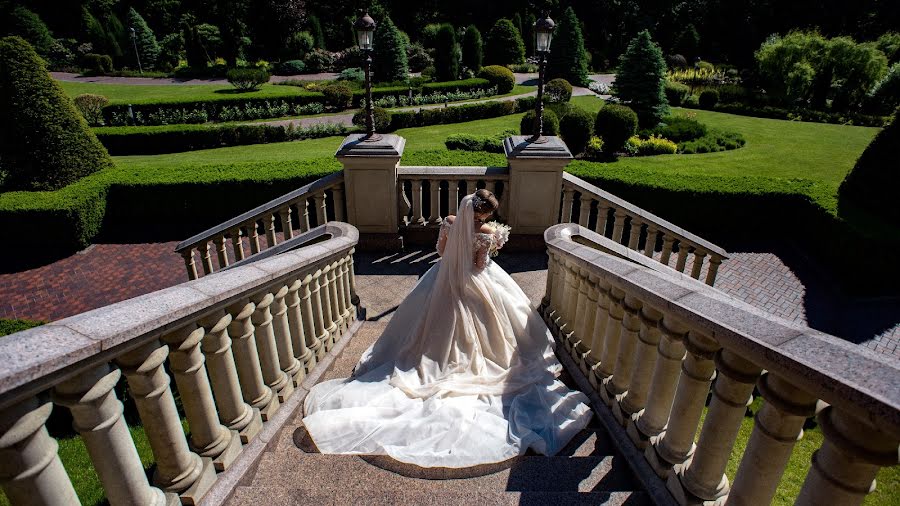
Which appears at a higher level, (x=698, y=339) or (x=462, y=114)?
(x=698, y=339)

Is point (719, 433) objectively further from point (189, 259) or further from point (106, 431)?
point (189, 259)

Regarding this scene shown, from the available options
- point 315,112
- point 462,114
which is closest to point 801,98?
point 462,114

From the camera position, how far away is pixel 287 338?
4.09 metres

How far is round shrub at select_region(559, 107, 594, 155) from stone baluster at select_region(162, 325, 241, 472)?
15.4m

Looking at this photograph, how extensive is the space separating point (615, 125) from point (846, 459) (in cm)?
1608

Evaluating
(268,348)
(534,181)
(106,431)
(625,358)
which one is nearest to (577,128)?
(534,181)

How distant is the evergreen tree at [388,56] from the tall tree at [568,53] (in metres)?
10.7

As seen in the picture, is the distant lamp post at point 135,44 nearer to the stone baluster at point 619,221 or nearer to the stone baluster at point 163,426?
the stone baluster at point 619,221

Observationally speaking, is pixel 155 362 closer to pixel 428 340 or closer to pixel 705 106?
pixel 428 340

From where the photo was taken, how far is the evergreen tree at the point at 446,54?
34719mm

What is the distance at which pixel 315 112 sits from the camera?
2730 centimetres

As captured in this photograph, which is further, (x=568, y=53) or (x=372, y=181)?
(x=568, y=53)

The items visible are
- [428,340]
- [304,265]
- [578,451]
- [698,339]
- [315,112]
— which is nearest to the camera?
[698,339]

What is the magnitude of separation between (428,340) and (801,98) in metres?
34.5
